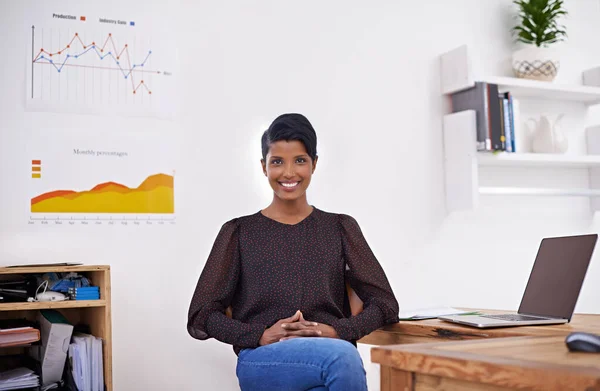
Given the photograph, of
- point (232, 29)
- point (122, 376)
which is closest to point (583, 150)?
point (232, 29)

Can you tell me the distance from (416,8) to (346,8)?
38 cm

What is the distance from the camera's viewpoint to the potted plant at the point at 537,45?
3561mm

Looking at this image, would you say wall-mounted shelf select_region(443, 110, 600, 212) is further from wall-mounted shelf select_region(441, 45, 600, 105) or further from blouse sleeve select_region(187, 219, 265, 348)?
blouse sleeve select_region(187, 219, 265, 348)

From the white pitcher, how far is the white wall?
0.67 feet

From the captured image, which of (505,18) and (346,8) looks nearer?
(346,8)

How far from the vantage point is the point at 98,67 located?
2.75 metres

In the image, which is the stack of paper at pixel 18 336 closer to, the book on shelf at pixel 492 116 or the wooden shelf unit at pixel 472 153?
the wooden shelf unit at pixel 472 153

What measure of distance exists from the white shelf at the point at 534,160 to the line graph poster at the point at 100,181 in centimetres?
145

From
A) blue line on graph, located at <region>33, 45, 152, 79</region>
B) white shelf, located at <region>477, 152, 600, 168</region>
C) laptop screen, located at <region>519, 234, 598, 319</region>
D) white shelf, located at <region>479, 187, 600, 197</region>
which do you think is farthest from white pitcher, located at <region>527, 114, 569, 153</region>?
blue line on graph, located at <region>33, 45, 152, 79</region>

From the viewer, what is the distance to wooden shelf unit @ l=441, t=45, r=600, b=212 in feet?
10.8

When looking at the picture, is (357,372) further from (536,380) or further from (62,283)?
(62,283)

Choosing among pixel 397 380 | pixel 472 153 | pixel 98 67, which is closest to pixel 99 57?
pixel 98 67

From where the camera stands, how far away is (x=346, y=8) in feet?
10.7

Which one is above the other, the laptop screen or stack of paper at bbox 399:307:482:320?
the laptop screen
